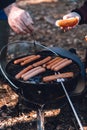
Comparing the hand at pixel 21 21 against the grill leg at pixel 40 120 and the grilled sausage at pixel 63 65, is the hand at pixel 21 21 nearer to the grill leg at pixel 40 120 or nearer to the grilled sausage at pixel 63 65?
the grilled sausage at pixel 63 65

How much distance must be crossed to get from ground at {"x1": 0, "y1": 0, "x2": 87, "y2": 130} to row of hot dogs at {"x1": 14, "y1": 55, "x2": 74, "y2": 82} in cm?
58

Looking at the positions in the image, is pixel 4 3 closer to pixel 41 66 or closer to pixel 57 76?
pixel 41 66

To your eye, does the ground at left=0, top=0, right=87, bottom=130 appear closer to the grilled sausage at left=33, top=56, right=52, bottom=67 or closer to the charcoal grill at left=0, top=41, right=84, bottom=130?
the charcoal grill at left=0, top=41, right=84, bottom=130

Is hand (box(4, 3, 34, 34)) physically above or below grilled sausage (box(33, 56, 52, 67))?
above

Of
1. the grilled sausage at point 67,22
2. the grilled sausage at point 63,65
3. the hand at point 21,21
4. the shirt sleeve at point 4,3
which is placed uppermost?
the shirt sleeve at point 4,3

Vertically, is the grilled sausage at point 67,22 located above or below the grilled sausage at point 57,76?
above

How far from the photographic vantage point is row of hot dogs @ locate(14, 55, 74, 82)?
339cm

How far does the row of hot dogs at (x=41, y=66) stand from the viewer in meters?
3.39

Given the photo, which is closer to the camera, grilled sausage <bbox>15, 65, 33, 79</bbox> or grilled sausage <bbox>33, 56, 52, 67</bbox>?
grilled sausage <bbox>15, 65, 33, 79</bbox>

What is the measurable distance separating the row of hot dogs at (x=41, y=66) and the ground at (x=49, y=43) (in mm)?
575

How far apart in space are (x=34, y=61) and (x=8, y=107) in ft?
2.34

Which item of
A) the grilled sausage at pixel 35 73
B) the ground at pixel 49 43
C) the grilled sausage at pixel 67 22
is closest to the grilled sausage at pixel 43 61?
the grilled sausage at pixel 35 73

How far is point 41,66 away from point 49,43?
6.77 ft

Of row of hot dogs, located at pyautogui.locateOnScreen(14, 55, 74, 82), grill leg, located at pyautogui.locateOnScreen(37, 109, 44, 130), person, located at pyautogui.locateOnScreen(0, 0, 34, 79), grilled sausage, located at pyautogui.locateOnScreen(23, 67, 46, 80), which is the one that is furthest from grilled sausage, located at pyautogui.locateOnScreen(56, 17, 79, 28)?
grill leg, located at pyautogui.locateOnScreen(37, 109, 44, 130)
